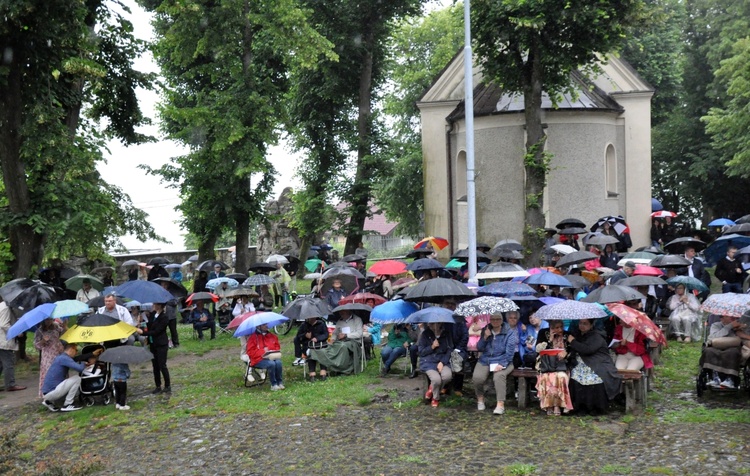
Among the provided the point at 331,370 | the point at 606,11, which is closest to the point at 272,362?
the point at 331,370

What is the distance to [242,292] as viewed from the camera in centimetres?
1869

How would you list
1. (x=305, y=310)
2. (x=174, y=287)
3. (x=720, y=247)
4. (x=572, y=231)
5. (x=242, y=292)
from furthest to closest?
1. (x=572, y=231)
2. (x=174, y=287)
3. (x=242, y=292)
4. (x=720, y=247)
5. (x=305, y=310)

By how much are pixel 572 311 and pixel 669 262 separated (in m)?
6.20

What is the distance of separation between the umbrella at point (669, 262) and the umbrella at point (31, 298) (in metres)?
11.8

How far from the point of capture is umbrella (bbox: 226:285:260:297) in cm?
1856

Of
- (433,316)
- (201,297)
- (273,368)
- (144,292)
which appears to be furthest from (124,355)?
(201,297)

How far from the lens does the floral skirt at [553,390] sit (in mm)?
10727

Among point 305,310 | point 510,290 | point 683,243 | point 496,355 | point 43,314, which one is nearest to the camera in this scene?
point 496,355

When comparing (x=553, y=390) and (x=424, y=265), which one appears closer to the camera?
(x=553, y=390)

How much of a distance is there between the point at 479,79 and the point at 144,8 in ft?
46.0

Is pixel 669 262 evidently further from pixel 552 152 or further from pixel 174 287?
pixel 552 152

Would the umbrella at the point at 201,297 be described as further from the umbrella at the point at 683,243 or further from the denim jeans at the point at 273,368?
the umbrella at the point at 683,243

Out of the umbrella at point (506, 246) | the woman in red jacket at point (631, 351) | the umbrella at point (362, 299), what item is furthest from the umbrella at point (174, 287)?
the woman in red jacket at point (631, 351)

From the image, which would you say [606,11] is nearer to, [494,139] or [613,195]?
[494,139]
